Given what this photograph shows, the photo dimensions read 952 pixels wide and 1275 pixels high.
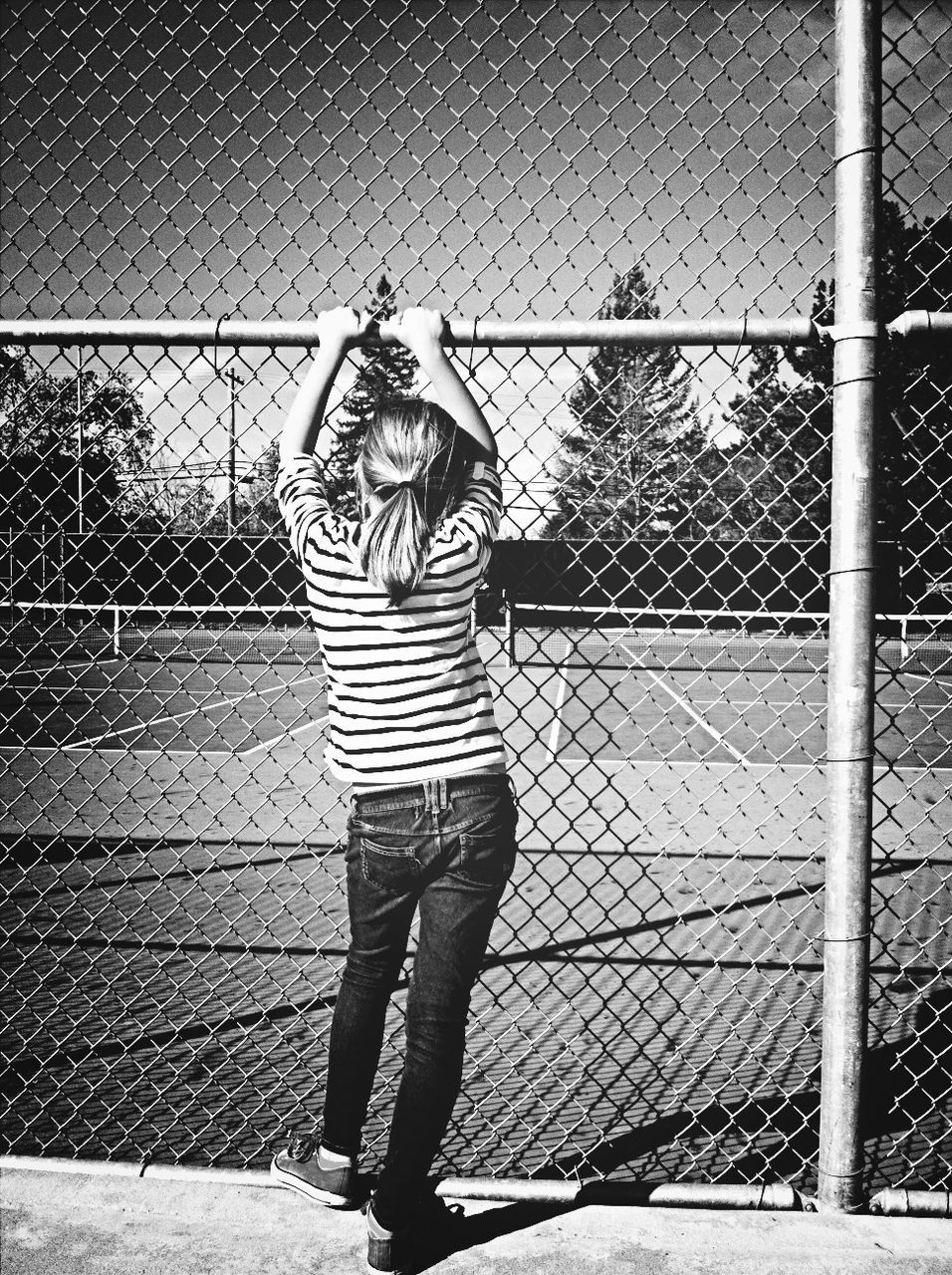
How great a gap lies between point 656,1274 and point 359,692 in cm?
149

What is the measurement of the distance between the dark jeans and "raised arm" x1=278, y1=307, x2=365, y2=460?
896 millimetres

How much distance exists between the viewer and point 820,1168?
198 cm

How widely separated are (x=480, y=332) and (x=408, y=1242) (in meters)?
2.14

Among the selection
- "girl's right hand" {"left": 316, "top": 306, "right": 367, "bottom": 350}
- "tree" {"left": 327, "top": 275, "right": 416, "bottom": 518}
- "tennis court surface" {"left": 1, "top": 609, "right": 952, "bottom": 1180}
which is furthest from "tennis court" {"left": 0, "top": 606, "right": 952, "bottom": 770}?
"girl's right hand" {"left": 316, "top": 306, "right": 367, "bottom": 350}

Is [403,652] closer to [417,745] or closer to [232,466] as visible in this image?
[417,745]

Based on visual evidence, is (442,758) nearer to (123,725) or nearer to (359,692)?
(359,692)

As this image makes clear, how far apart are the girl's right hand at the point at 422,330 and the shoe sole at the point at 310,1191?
2066 millimetres

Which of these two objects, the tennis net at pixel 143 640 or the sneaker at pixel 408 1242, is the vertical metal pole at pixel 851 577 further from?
the tennis net at pixel 143 640

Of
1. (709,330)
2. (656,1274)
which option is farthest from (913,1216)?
(709,330)

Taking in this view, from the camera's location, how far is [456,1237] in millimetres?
1953

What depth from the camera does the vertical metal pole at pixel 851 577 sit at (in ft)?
6.03

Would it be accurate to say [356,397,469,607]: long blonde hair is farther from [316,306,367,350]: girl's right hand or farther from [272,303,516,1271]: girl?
[316,306,367,350]: girl's right hand

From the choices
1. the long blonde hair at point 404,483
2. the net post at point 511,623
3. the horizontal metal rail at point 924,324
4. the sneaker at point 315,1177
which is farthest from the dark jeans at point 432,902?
the horizontal metal rail at point 924,324

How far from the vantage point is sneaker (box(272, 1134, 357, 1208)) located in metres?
2.00
